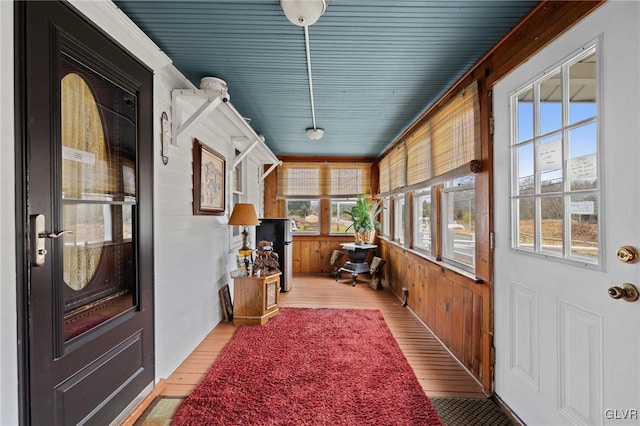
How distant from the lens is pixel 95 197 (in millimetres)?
1448

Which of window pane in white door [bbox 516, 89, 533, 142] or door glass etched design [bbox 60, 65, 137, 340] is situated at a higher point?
window pane in white door [bbox 516, 89, 533, 142]

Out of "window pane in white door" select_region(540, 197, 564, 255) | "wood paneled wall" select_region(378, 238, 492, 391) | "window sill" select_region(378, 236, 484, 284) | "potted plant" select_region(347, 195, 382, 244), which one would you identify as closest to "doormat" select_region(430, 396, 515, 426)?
"wood paneled wall" select_region(378, 238, 492, 391)

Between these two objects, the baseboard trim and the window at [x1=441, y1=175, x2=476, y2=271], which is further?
the window at [x1=441, y1=175, x2=476, y2=271]

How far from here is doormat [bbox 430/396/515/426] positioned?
5.55ft

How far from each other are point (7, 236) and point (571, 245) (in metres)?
2.31

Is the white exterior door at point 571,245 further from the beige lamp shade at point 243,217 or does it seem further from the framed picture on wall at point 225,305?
the framed picture on wall at point 225,305

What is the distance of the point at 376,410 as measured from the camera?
1.75 metres

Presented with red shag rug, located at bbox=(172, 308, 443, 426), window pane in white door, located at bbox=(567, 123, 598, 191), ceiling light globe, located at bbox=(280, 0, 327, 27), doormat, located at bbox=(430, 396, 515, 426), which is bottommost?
doormat, located at bbox=(430, 396, 515, 426)

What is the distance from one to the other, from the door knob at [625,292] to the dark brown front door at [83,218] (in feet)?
7.08

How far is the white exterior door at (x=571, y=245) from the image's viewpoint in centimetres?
108

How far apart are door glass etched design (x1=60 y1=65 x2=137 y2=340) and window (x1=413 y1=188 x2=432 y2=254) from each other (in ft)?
9.87

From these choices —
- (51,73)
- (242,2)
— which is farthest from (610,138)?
(51,73)

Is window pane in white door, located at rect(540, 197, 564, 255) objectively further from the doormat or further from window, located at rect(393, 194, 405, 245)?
window, located at rect(393, 194, 405, 245)

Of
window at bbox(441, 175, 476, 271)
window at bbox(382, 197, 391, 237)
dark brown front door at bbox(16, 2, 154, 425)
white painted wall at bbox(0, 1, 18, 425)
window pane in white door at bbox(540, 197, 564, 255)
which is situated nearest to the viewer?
white painted wall at bbox(0, 1, 18, 425)
